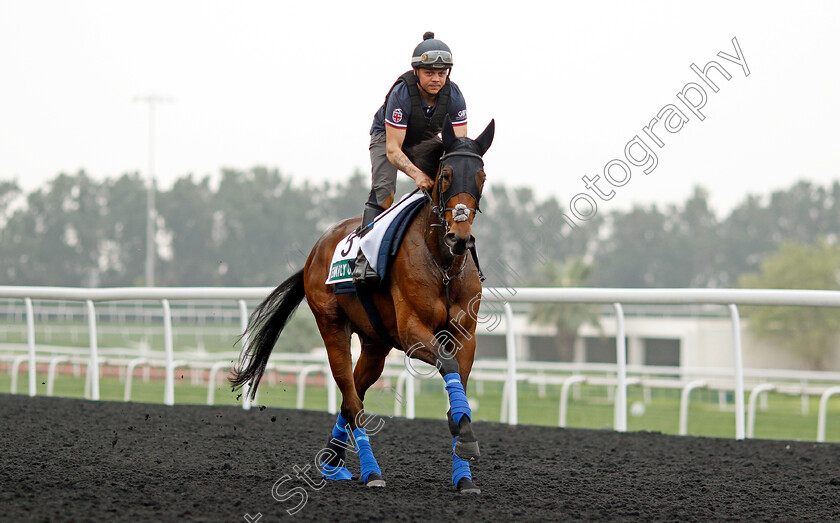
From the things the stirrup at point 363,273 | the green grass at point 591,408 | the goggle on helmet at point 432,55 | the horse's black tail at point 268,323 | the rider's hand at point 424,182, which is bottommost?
the green grass at point 591,408

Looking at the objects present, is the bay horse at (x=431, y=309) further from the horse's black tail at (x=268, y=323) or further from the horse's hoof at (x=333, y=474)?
the horse's black tail at (x=268, y=323)

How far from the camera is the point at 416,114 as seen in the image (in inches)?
188

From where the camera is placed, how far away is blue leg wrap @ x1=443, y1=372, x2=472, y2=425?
405 cm

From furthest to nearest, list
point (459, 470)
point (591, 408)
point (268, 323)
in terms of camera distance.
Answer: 1. point (591, 408)
2. point (268, 323)
3. point (459, 470)

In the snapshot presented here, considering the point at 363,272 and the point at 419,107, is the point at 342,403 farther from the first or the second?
the point at 419,107

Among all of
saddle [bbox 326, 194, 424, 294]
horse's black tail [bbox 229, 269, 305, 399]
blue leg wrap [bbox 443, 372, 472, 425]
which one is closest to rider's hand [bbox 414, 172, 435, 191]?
saddle [bbox 326, 194, 424, 294]

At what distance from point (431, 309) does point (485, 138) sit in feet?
2.69

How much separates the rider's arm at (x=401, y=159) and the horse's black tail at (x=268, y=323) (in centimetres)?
155

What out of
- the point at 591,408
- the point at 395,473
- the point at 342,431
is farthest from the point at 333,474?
the point at 591,408

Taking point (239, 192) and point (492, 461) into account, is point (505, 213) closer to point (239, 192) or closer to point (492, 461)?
point (239, 192)

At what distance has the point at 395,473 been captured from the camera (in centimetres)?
509

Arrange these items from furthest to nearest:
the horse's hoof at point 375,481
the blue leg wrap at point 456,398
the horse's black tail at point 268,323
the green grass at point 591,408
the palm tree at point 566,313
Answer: the palm tree at point 566,313, the green grass at point 591,408, the horse's black tail at point 268,323, the horse's hoof at point 375,481, the blue leg wrap at point 456,398

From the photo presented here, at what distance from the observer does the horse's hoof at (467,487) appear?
4.38m

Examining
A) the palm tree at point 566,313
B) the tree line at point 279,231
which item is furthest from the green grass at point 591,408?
the tree line at point 279,231
